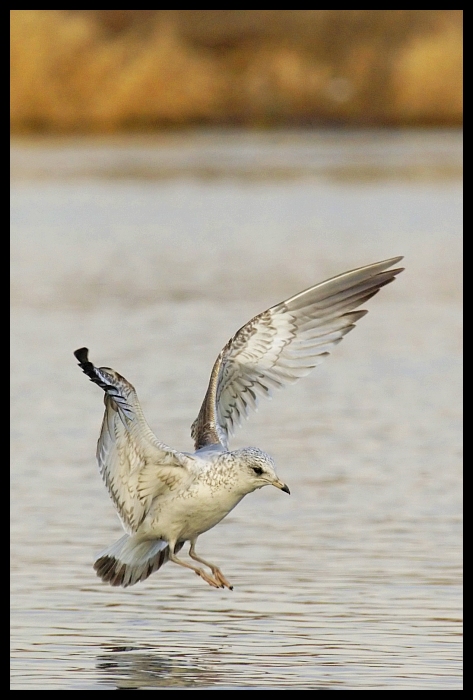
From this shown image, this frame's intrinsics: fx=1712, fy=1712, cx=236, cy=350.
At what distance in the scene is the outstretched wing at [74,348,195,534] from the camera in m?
8.32

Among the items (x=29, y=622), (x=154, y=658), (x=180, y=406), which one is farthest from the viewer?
(x=180, y=406)

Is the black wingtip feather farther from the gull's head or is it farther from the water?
the water

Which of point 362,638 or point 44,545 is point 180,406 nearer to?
point 44,545

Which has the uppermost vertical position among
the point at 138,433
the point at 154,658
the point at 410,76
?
the point at 410,76

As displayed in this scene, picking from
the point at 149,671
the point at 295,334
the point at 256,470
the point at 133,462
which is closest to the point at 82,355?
the point at 133,462

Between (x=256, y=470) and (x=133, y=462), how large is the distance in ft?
2.17

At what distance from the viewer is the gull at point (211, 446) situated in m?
8.41

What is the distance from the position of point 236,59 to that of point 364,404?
33.7 m

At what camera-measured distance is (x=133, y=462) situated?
28.3 feet

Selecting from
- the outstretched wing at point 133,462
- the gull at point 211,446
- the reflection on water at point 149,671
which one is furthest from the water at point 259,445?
the outstretched wing at point 133,462

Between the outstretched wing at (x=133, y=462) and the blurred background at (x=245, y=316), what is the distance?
693 mm

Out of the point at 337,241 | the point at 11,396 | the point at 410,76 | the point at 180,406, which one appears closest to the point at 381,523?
the point at 180,406

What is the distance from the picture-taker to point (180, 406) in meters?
14.3

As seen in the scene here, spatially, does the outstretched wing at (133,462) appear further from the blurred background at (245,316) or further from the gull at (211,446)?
the blurred background at (245,316)
